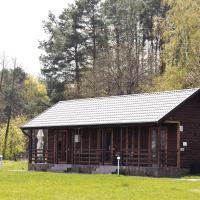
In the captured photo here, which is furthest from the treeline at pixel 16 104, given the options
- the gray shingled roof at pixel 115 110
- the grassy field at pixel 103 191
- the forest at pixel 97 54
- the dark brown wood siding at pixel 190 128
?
the grassy field at pixel 103 191

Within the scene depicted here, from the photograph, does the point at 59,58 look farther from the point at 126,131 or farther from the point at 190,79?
the point at 126,131

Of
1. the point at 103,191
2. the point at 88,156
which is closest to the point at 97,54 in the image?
the point at 88,156

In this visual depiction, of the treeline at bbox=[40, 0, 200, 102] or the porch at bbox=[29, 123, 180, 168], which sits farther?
the treeline at bbox=[40, 0, 200, 102]

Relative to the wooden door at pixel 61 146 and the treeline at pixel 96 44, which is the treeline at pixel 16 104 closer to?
the treeline at pixel 96 44

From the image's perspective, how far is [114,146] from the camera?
36.2 m

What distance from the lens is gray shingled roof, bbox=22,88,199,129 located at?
33094 mm

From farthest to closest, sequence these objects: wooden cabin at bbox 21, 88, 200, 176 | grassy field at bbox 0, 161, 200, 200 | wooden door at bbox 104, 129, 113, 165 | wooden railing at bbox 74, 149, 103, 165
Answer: wooden railing at bbox 74, 149, 103, 165 < wooden door at bbox 104, 129, 113, 165 < wooden cabin at bbox 21, 88, 200, 176 < grassy field at bbox 0, 161, 200, 200

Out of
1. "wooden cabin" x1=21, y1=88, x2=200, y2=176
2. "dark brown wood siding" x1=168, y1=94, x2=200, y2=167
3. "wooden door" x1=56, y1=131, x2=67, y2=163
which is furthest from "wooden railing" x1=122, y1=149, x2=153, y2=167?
"wooden door" x1=56, y1=131, x2=67, y2=163

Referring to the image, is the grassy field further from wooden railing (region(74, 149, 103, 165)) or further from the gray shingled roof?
wooden railing (region(74, 149, 103, 165))

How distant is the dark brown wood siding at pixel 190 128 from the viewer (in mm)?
33188

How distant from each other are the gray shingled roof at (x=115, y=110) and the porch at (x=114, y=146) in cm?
85

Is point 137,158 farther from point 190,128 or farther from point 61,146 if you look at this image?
point 61,146

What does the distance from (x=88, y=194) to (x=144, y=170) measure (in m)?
13.3

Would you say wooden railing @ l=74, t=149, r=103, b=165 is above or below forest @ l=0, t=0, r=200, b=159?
below
